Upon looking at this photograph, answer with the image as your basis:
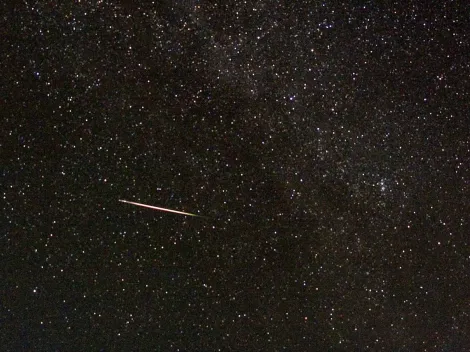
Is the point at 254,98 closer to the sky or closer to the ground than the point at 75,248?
closer to the sky

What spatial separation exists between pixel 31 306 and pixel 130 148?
7.1 inches

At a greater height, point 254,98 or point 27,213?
point 254,98

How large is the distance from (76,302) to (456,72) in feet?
1.57

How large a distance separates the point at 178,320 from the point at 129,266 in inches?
3.0

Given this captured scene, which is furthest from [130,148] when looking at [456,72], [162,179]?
[456,72]

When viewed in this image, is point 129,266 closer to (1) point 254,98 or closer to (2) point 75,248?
(2) point 75,248

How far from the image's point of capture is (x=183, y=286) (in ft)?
1.99

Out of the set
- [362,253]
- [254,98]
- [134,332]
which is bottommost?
[134,332]

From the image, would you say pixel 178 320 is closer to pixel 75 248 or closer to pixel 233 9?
pixel 75 248

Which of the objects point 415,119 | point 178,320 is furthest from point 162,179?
point 415,119

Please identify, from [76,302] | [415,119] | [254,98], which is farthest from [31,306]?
[415,119]

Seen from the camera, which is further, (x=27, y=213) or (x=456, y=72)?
(x=456, y=72)

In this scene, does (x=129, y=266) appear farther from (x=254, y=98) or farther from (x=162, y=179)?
(x=254, y=98)

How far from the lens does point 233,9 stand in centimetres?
60
